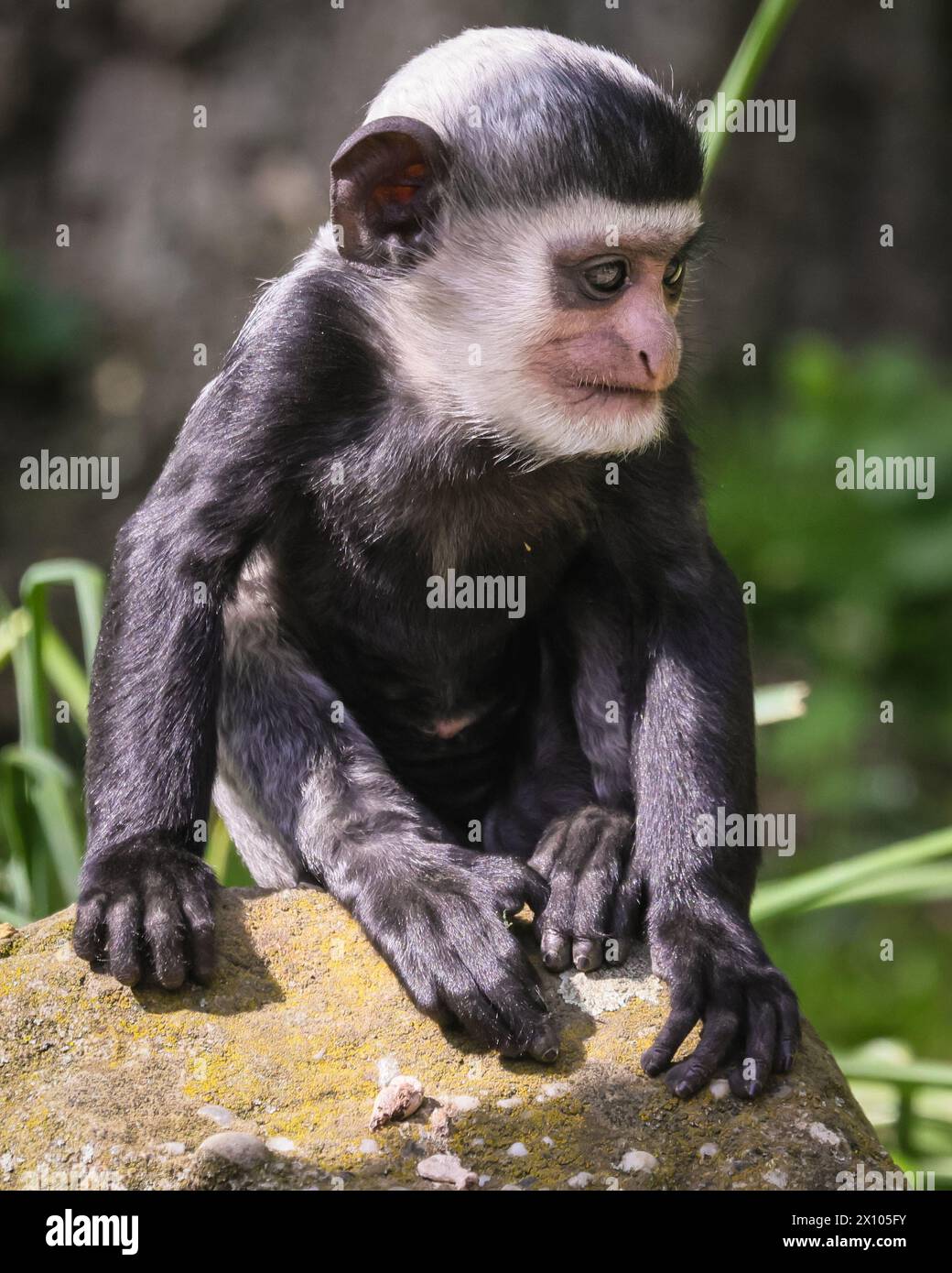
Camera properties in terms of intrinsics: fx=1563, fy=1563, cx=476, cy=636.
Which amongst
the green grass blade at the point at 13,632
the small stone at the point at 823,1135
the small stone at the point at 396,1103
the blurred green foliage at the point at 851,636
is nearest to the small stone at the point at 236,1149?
the small stone at the point at 396,1103

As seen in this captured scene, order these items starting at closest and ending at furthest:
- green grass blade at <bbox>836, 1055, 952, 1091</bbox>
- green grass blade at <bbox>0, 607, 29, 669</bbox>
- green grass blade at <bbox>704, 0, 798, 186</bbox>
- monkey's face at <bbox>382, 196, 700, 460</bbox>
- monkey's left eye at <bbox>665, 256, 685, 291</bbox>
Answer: monkey's face at <bbox>382, 196, 700, 460</bbox> < monkey's left eye at <bbox>665, 256, 685, 291</bbox> < green grass blade at <bbox>836, 1055, 952, 1091</bbox> < green grass blade at <bbox>704, 0, 798, 186</bbox> < green grass blade at <bbox>0, 607, 29, 669</bbox>

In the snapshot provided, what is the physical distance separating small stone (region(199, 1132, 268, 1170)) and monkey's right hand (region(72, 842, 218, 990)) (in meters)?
0.61

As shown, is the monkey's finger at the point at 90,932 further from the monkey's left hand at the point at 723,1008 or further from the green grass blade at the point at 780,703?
the green grass blade at the point at 780,703

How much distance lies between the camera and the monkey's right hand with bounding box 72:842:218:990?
4258 mm

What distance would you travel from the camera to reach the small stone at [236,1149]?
3.71 meters

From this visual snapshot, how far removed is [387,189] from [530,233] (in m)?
0.50

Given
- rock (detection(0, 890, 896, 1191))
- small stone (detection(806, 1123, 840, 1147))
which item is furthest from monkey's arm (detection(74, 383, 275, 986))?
small stone (detection(806, 1123, 840, 1147))

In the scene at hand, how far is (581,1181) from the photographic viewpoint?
12.5 feet

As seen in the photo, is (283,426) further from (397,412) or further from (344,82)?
(344,82)

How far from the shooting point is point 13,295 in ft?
40.9

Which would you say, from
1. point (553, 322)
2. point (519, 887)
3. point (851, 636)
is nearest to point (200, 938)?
point (519, 887)

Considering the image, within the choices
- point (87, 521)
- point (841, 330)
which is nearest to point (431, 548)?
point (87, 521)

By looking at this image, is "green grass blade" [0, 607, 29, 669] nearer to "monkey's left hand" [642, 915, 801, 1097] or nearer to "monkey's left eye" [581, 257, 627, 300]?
"monkey's left eye" [581, 257, 627, 300]

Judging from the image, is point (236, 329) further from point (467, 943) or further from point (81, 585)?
point (467, 943)
